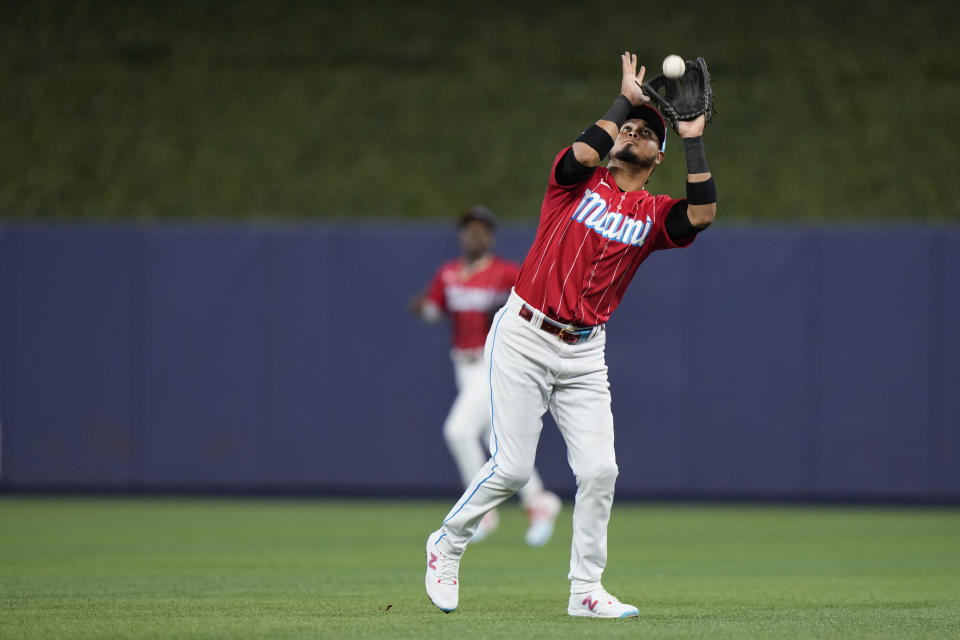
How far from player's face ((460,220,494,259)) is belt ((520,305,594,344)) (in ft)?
15.0

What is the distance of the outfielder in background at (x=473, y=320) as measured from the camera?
31.9 feet

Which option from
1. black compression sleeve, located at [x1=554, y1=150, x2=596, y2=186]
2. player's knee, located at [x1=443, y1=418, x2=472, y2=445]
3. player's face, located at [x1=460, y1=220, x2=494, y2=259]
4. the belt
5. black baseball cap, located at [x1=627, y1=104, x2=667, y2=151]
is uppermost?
black baseball cap, located at [x1=627, y1=104, x2=667, y2=151]

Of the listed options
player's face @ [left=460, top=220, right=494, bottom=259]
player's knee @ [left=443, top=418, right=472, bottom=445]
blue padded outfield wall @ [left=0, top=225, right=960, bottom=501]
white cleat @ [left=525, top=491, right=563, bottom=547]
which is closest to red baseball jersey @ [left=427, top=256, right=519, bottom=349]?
player's face @ [left=460, top=220, right=494, bottom=259]

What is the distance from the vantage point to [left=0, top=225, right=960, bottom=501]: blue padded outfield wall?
12.8 m

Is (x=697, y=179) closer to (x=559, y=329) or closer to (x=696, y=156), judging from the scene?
(x=696, y=156)

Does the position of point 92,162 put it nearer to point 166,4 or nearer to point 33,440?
point 166,4

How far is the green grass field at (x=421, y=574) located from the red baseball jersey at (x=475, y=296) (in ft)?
5.21

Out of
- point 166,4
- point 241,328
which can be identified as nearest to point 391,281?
point 241,328

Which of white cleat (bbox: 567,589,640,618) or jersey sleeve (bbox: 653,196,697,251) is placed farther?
jersey sleeve (bbox: 653,196,697,251)

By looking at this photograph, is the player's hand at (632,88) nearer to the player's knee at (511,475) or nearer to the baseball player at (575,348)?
the baseball player at (575,348)

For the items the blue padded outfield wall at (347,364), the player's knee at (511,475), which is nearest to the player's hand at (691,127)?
the player's knee at (511,475)

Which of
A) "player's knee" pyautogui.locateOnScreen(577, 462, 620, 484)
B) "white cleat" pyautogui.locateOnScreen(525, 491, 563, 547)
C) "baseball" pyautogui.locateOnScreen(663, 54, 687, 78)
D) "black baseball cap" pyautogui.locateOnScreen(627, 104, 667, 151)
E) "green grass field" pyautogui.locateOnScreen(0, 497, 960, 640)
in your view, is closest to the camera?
"green grass field" pyautogui.locateOnScreen(0, 497, 960, 640)

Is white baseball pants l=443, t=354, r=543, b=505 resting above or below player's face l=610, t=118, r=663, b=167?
below

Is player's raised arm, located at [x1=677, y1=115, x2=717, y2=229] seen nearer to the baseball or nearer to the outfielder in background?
the baseball
